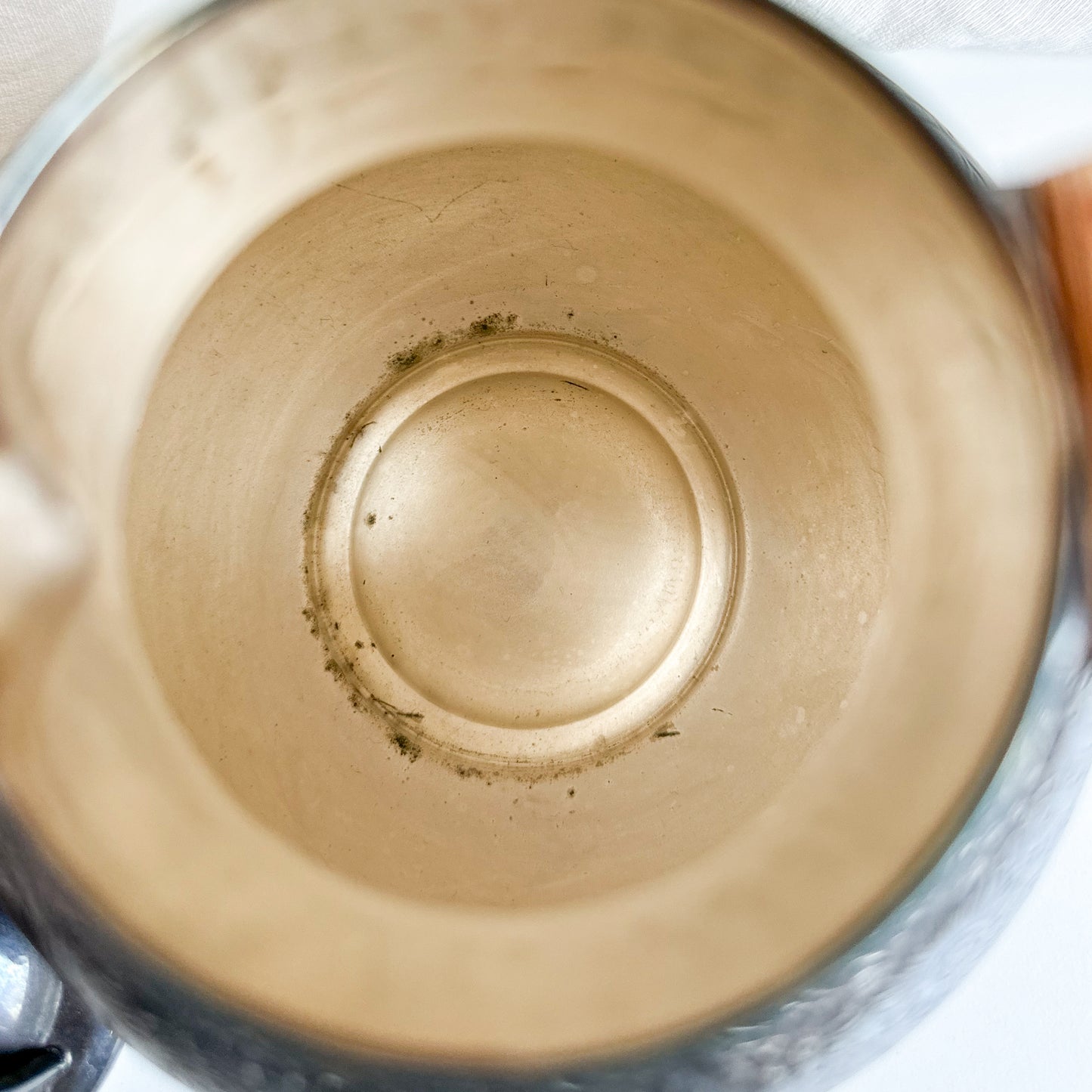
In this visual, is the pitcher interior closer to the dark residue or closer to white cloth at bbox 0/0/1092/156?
the dark residue

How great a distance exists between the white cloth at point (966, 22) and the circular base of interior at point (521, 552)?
0.63 feet

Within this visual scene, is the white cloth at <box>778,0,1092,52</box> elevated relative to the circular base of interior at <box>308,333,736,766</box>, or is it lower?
elevated

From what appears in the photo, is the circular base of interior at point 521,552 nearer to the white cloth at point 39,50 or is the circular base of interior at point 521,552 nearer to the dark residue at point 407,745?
the dark residue at point 407,745

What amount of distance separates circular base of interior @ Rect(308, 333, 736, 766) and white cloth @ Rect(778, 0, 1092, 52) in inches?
7.6

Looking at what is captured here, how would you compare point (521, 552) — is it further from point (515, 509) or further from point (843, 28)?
point (843, 28)

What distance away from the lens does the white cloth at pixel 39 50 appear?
15.7 inches

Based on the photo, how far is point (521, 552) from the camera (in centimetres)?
40

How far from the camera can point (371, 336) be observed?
414mm

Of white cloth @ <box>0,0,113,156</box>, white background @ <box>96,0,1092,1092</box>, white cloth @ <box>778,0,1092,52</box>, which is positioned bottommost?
white background @ <box>96,0,1092,1092</box>

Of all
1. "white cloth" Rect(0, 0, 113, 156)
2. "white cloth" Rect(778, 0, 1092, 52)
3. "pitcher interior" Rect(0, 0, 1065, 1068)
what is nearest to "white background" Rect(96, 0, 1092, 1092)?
"white cloth" Rect(778, 0, 1092, 52)

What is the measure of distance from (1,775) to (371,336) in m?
0.24

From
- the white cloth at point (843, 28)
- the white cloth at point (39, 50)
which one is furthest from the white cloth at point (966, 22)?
the white cloth at point (39, 50)

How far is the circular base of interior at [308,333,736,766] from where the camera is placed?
1.33ft

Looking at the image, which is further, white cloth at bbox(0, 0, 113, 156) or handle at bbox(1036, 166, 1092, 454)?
white cloth at bbox(0, 0, 113, 156)
